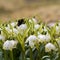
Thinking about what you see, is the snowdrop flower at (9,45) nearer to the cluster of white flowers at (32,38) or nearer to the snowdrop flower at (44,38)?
the cluster of white flowers at (32,38)

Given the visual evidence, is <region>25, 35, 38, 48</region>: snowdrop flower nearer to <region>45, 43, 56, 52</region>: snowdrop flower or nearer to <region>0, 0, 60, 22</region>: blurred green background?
<region>45, 43, 56, 52</region>: snowdrop flower

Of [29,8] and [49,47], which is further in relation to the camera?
[29,8]

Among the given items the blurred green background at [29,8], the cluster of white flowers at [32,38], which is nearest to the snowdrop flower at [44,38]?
the cluster of white flowers at [32,38]

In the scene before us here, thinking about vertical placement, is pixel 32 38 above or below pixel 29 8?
below

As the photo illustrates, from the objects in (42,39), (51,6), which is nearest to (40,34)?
(42,39)

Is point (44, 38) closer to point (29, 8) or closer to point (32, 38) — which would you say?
point (32, 38)

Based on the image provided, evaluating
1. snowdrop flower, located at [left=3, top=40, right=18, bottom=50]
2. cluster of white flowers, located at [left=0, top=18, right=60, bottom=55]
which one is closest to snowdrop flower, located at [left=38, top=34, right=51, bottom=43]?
cluster of white flowers, located at [left=0, top=18, right=60, bottom=55]

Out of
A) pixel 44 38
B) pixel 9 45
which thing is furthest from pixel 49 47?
pixel 9 45

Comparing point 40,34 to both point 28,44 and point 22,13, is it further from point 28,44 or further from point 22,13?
point 22,13

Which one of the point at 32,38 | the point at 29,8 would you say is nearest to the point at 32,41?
the point at 32,38

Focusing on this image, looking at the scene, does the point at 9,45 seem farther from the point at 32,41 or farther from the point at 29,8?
the point at 29,8
